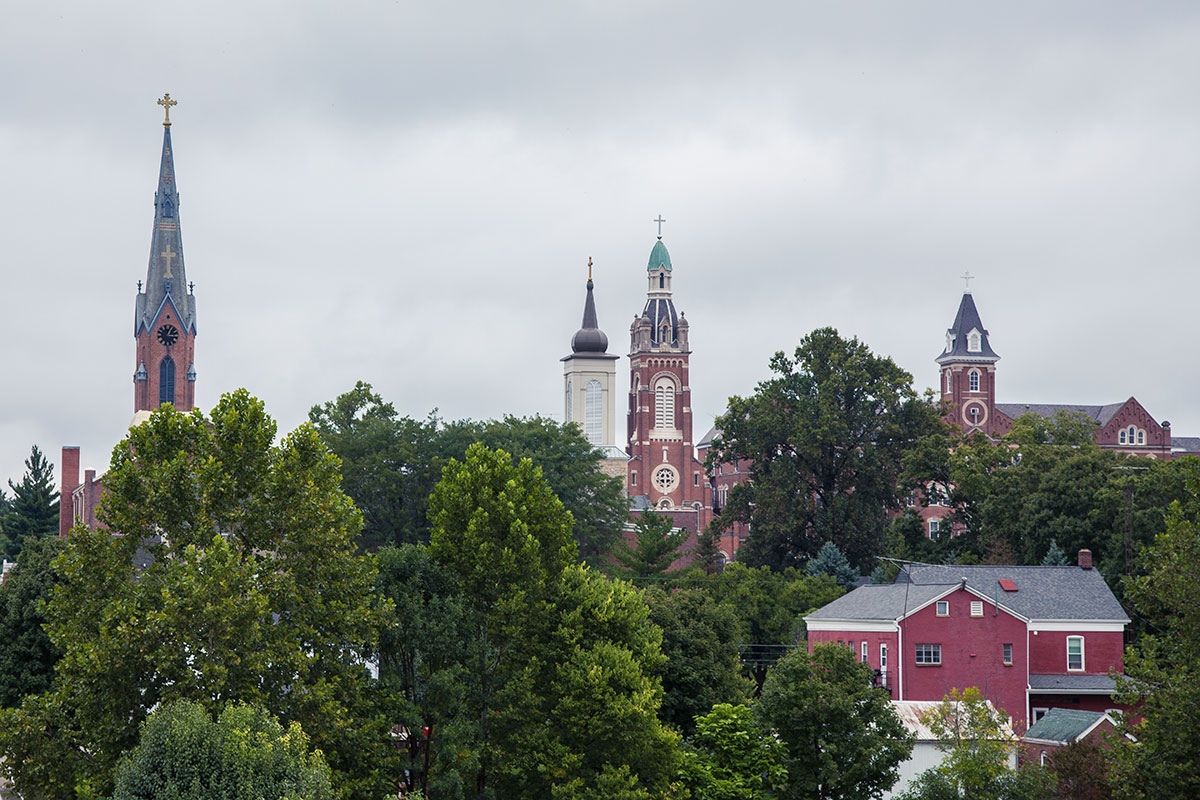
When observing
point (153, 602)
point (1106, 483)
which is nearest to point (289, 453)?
point (153, 602)

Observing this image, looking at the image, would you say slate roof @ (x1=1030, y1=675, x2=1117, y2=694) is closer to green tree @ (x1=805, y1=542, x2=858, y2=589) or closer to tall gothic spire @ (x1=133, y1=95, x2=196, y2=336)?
green tree @ (x1=805, y1=542, x2=858, y2=589)

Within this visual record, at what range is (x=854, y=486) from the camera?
105 meters

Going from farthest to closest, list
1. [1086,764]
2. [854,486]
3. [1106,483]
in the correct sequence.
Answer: [854,486] < [1106,483] < [1086,764]

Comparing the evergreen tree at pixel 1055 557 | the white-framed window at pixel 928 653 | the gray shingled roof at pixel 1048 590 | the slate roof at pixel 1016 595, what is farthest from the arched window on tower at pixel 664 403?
the white-framed window at pixel 928 653

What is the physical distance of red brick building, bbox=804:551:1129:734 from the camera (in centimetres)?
7194

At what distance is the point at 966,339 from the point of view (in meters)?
177

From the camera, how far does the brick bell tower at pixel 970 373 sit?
174 metres

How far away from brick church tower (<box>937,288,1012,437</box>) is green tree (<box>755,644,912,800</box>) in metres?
126

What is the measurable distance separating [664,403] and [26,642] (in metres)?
144

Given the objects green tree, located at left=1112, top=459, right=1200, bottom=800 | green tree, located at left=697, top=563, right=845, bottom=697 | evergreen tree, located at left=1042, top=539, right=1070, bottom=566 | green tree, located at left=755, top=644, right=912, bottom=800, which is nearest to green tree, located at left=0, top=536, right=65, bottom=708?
green tree, located at left=755, top=644, right=912, bottom=800

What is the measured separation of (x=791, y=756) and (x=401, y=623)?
39.7ft

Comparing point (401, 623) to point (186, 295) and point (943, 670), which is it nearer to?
point (943, 670)

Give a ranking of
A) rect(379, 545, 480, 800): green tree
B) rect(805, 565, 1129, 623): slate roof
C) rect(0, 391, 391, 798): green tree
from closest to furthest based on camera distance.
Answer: rect(0, 391, 391, 798): green tree, rect(379, 545, 480, 800): green tree, rect(805, 565, 1129, 623): slate roof

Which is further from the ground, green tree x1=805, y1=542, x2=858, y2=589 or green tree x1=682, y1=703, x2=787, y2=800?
green tree x1=805, y1=542, x2=858, y2=589
